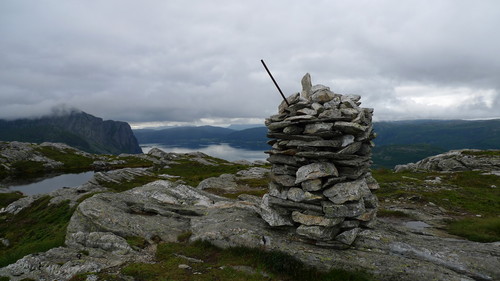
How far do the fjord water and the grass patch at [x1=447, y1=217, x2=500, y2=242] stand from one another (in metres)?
115

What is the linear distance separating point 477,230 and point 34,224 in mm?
53668

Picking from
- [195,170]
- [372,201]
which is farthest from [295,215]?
[195,170]

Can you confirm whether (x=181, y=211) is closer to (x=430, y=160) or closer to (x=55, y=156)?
(x=430, y=160)

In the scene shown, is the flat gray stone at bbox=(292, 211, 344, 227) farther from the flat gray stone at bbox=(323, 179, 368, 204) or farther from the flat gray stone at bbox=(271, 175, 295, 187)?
the flat gray stone at bbox=(271, 175, 295, 187)

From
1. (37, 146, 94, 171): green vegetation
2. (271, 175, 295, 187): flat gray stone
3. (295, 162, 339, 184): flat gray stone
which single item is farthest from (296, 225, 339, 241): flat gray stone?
(37, 146, 94, 171): green vegetation

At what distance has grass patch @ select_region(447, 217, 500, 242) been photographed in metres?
21.9

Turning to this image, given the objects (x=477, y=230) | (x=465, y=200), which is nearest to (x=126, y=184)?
(x=477, y=230)

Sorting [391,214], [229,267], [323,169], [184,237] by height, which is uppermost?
[323,169]

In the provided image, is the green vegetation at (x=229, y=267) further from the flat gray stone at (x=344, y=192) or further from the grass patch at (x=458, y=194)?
the grass patch at (x=458, y=194)

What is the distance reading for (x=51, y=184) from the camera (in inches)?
4227

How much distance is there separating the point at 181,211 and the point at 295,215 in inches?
499

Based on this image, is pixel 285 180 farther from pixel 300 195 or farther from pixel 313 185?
pixel 313 185

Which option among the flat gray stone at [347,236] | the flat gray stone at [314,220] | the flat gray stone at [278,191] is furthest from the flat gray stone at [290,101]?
the flat gray stone at [347,236]

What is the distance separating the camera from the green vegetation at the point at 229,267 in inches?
617
